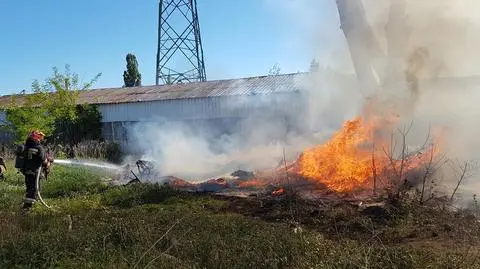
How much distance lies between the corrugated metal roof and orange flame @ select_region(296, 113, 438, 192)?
→ 30.8 feet

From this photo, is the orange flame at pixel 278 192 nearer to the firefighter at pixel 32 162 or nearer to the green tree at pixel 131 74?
Result: the firefighter at pixel 32 162

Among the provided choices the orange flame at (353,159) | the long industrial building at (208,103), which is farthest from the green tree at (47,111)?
the orange flame at (353,159)

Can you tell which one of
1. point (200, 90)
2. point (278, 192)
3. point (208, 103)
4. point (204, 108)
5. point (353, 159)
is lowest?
point (278, 192)

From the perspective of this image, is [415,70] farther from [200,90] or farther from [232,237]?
[200,90]

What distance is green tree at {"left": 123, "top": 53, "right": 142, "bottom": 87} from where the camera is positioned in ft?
167

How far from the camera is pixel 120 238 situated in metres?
7.02

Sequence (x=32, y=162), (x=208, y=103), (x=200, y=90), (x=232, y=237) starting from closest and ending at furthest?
(x=232, y=237), (x=32, y=162), (x=208, y=103), (x=200, y=90)

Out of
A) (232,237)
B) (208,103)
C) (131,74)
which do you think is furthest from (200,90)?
(131,74)

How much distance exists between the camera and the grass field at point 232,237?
5.69 meters

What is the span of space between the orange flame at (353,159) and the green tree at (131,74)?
131 ft

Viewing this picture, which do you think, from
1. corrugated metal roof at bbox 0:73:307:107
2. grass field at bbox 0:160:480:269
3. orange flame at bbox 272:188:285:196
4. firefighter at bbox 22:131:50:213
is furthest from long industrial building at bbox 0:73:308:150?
firefighter at bbox 22:131:50:213

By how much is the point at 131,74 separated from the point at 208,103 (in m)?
28.3

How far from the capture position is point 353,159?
12.6 meters

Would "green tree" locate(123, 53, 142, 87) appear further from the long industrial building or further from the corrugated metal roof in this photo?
the long industrial building
